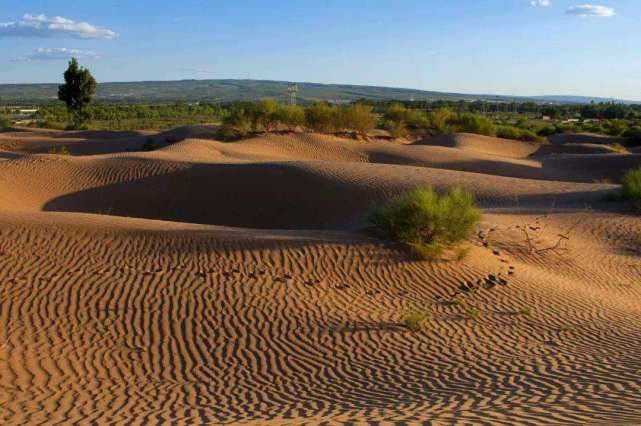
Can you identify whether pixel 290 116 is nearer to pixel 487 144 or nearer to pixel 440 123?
pixel 487 144

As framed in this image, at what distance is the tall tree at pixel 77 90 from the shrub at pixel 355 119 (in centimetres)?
2589

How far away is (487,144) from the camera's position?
157 feet

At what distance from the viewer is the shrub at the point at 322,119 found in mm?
44875

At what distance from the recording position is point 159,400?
26.3 feet

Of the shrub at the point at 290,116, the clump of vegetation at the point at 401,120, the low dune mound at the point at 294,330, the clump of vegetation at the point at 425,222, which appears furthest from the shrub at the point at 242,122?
the clump of vegetation at the point at 425,222

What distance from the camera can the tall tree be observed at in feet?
196

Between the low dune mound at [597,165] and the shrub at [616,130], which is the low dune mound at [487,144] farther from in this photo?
the shrub at [616,130]

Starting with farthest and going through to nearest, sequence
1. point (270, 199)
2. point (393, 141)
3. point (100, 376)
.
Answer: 1. point (393, 141)
2. point (270, 199)
3. point (100, 376)

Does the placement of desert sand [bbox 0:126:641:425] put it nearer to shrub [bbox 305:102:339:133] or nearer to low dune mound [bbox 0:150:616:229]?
low dune mound [bbox 0:150:616:229]

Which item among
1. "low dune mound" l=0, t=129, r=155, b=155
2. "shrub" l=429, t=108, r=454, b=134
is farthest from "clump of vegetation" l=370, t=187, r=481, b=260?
"shrub" l=429, t=108, r=454, b=134

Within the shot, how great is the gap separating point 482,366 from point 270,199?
47.1 feet

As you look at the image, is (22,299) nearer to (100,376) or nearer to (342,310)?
(100,376)

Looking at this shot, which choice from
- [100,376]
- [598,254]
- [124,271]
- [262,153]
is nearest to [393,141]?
[262,153]

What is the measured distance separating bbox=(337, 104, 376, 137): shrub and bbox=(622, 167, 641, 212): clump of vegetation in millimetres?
24219
